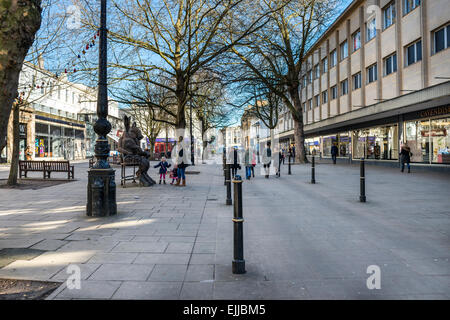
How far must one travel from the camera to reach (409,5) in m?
20.2

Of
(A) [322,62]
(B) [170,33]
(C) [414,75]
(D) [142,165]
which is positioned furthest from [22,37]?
(A) [322,62]

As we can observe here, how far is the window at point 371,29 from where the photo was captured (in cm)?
2467

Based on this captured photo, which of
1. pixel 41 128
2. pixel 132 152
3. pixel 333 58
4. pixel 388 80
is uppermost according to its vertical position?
pixel 333 58

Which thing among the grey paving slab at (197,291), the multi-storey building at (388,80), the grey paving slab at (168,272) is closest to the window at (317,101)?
the multi-storey building at (388,80)

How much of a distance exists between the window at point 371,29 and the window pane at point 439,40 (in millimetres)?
7034

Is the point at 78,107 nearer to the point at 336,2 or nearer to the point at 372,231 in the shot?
the point at 336,2

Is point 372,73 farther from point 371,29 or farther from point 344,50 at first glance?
point 344,50

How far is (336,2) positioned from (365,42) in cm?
656

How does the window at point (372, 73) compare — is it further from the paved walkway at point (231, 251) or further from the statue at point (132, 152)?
the statue at point (132, 152)

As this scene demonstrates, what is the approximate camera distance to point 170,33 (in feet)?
52.5

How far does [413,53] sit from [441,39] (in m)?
2.63

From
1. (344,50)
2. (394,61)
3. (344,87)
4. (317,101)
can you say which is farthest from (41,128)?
(394,61)

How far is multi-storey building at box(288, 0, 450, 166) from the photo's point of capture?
18.0 m

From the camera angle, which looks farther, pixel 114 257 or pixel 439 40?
pixel 439 40
